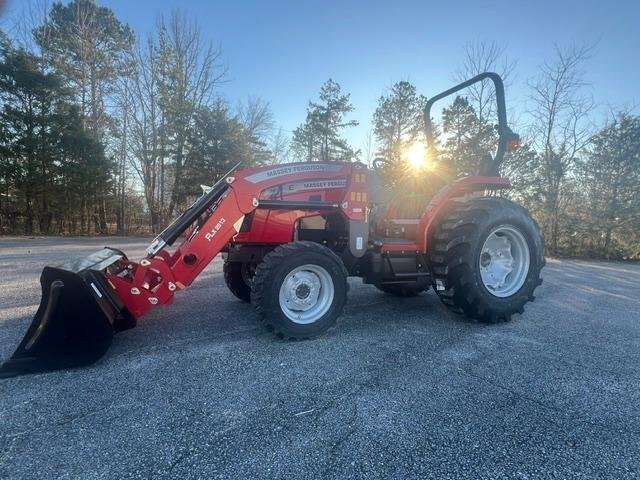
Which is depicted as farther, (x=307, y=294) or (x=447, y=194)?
(x=447, y=194)

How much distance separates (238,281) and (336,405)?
8.40 ft

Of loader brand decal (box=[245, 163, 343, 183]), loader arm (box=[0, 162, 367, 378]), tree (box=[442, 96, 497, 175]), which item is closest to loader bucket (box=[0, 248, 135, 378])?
loader arm (box=[0, 162, 367, 378])

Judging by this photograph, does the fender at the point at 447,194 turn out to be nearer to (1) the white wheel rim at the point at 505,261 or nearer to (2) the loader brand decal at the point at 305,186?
(1) the white wheel rim at the point at 505,261

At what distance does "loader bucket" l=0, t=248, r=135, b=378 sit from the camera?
2338 mm

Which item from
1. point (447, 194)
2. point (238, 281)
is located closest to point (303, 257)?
point (238, 281)

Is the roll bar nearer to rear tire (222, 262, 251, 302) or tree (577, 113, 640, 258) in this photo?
rear tire (222, 262, 251, 302)

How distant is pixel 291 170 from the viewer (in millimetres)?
3346

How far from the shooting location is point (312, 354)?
2709 millimetres

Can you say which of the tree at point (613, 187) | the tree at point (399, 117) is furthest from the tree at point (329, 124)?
the tree at point (613, 187)

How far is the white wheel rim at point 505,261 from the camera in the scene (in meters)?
3.67

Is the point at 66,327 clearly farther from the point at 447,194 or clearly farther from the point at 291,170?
the point at 447,194

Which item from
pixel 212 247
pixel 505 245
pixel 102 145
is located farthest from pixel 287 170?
pixel 102 145

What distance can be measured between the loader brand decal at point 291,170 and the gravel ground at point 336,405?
1.52m

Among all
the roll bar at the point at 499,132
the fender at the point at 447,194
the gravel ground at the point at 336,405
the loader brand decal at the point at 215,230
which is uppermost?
the roll bar at the point at 499,132
